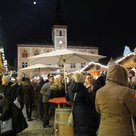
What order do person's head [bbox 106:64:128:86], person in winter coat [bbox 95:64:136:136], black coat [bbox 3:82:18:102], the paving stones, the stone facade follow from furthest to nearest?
A: the stone facade
the paving stones
black coat [bbox 3:82:18:102]
person's head [bbox 106:64:128:86]
person in winter coat [bbox 95:64:136:136]

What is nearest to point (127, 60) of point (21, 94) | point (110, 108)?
point (21, 94)

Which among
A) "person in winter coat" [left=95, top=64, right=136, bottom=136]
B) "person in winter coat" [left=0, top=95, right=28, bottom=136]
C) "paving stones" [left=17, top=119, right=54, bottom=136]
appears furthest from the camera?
"paving stones" [left=17, top=119, right=54, bottom=136]

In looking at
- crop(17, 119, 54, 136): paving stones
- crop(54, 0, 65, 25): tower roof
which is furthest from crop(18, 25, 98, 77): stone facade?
crop(17, 119, 54, 136): paving stones

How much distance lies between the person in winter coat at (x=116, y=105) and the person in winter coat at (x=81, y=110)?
241 centimetres

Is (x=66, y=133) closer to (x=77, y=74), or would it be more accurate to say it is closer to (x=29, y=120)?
(x=77, y=74)

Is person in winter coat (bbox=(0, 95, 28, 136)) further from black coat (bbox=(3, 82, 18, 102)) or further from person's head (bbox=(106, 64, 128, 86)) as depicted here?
person's head (bbox=(106, 64, 128, 86))

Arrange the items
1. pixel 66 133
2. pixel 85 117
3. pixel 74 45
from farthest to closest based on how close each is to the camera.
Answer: pixel 74 45
pixel 66 133
pixel 85 117

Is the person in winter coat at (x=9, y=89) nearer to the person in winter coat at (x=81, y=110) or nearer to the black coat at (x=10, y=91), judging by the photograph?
the black coat at (x=10, y=91)

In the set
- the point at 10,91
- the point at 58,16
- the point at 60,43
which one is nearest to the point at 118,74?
the point at 10,91

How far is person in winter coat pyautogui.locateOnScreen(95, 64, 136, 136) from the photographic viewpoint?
3.72 metres

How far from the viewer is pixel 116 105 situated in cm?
378

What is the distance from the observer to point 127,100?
3.70m

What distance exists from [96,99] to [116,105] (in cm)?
37

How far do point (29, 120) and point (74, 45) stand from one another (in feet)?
238
